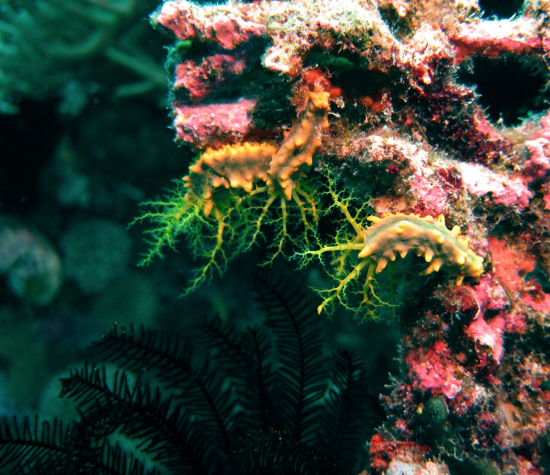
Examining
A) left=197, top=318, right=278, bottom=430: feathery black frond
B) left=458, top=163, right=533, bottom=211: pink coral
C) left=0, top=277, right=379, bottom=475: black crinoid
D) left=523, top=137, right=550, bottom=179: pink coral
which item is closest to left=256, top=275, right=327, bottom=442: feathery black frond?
left=0, top=277, right=379, bottom=475: black crinoid

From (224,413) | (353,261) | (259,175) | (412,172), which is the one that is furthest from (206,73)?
(224,413)

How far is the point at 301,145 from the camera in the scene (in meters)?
1.71

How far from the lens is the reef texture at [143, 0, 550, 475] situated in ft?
5.52

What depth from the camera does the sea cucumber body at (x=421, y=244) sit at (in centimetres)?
149

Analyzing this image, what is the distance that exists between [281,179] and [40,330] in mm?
3131

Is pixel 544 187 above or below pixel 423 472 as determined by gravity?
above

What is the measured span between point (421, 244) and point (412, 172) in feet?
1.62

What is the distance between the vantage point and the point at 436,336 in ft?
6.13

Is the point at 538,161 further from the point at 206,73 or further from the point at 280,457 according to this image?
the point at 280,457

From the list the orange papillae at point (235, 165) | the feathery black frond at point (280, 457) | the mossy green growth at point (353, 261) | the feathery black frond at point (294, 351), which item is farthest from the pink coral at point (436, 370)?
the orange papillae at point (235, 165)

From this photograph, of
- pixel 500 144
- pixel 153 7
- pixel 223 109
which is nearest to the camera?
pixel 223 109

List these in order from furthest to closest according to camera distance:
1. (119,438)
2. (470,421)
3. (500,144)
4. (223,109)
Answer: (119,438)
(500,144)
(223,109)
(470,421)

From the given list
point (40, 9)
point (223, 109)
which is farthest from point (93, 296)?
point (40, 9)

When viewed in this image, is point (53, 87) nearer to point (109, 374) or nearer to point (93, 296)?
point (93, 296)
